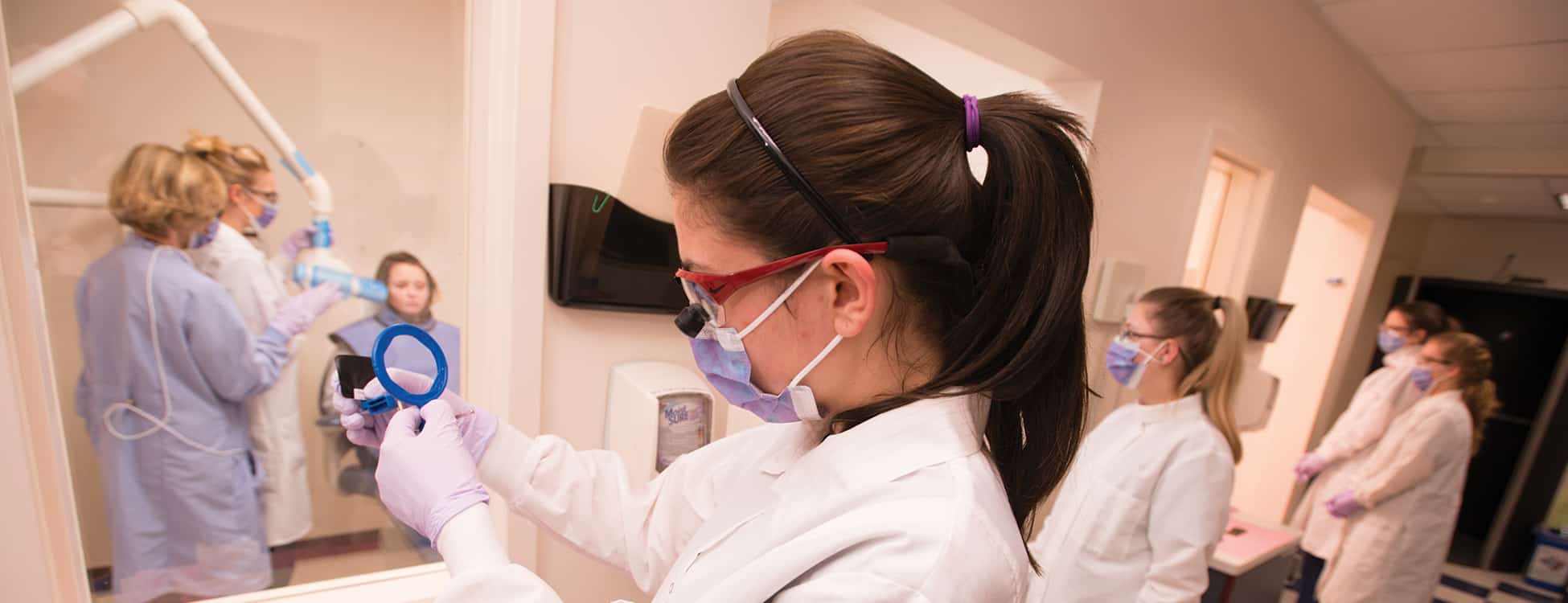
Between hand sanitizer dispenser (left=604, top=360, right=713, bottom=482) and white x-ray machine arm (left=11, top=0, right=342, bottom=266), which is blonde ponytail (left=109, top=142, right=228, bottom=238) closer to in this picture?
white x-ray machine arm (left=11, top=0, right=342, bottom=266)

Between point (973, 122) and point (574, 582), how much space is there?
1076 millimetres

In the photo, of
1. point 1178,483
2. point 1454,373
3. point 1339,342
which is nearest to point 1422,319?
point 1454,373

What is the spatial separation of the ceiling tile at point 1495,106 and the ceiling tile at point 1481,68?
0.11 m

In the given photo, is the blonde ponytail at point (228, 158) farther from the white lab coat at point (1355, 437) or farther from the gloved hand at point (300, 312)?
the white lab coat at point (1355, 437)

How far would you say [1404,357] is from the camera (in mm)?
2854

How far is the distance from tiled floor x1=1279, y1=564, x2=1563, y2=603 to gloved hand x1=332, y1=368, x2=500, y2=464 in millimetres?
5382

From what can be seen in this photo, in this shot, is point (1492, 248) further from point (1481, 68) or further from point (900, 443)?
point (900, 443)

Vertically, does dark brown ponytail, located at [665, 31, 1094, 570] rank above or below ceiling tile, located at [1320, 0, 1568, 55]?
below

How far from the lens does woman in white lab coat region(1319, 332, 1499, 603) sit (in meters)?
2.41

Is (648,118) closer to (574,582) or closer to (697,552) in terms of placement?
(697,552)

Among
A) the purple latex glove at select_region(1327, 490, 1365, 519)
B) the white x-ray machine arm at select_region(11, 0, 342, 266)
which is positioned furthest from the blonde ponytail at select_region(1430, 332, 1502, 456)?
the white x-ray machine arm at select_region(11, 0, 342, 266)

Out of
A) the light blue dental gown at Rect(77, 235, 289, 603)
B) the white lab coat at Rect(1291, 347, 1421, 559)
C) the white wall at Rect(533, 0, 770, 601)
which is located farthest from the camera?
the white lab coat at Rect(1291, 347, 1421, 559)

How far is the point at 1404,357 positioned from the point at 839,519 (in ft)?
12.0

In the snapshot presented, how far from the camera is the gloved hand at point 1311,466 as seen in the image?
9.28ft
